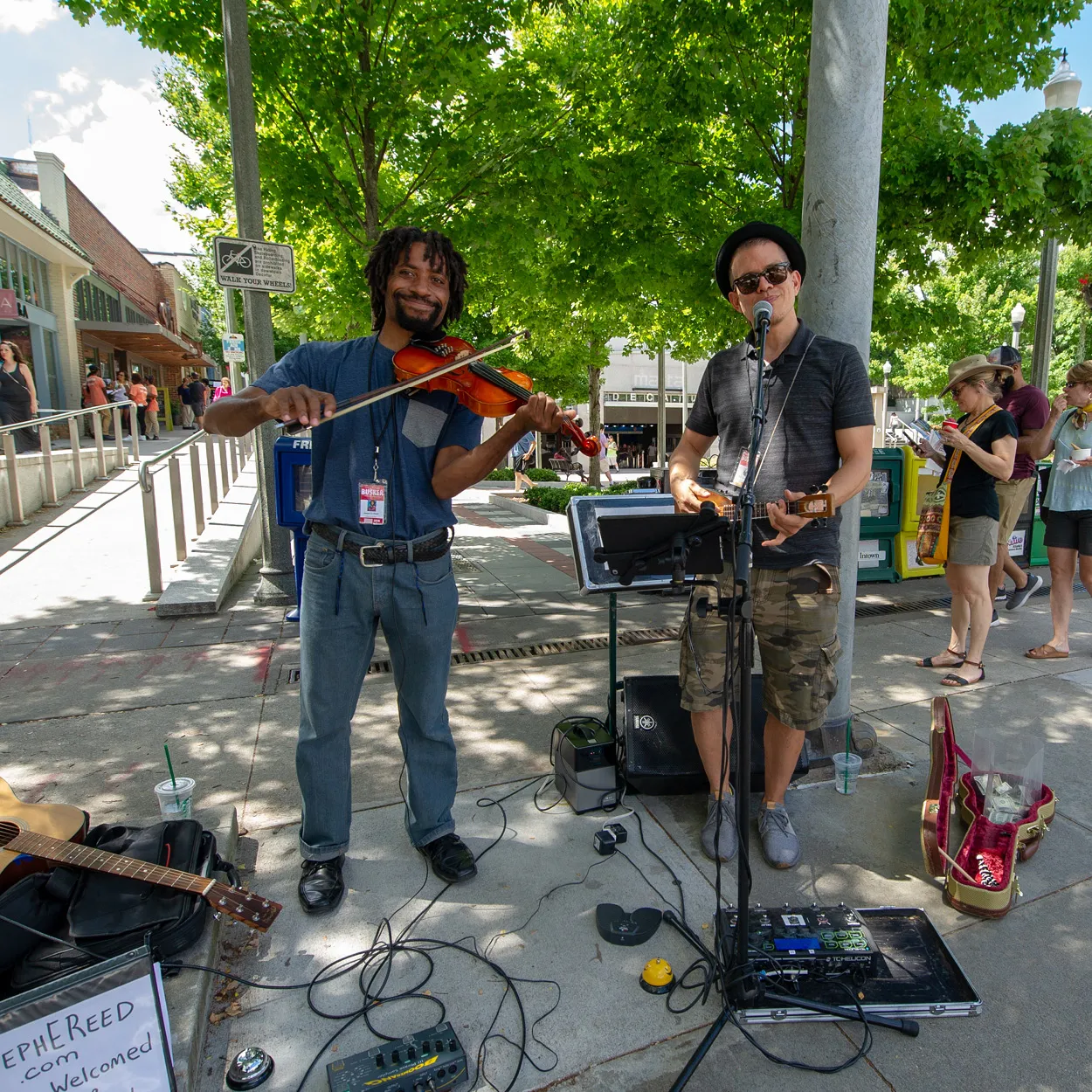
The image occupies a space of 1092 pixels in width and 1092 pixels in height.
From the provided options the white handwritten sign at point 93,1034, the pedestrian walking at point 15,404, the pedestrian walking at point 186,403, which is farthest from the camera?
Result: the pedestrian walking at point 186,403

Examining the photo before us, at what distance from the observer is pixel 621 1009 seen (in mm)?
2023

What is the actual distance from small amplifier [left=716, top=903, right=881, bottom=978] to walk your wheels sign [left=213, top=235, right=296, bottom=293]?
17.4ft

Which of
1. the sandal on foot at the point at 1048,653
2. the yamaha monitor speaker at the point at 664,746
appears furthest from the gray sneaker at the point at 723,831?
the sandal on foot at the point at 1048,653

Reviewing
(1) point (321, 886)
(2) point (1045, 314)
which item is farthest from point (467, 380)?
(2) point (1045, 314)

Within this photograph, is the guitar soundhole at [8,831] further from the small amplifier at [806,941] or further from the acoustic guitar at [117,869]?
the small amplifier at [806,941]

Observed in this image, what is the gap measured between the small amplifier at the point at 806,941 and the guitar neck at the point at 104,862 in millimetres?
1509

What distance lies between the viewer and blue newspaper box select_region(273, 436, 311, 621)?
5031mm

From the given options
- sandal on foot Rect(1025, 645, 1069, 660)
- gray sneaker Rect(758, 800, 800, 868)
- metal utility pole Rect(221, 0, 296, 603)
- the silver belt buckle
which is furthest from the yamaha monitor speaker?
metal utility pole Rect(221, 0, 296, 603)

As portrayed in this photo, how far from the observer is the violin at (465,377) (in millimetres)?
2355

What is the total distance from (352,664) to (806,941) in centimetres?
160

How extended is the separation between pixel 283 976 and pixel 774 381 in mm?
2369

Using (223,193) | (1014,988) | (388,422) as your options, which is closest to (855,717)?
(1014,988)

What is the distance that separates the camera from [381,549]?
92.6 inches

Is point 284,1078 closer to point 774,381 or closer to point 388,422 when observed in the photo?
point 388,422
